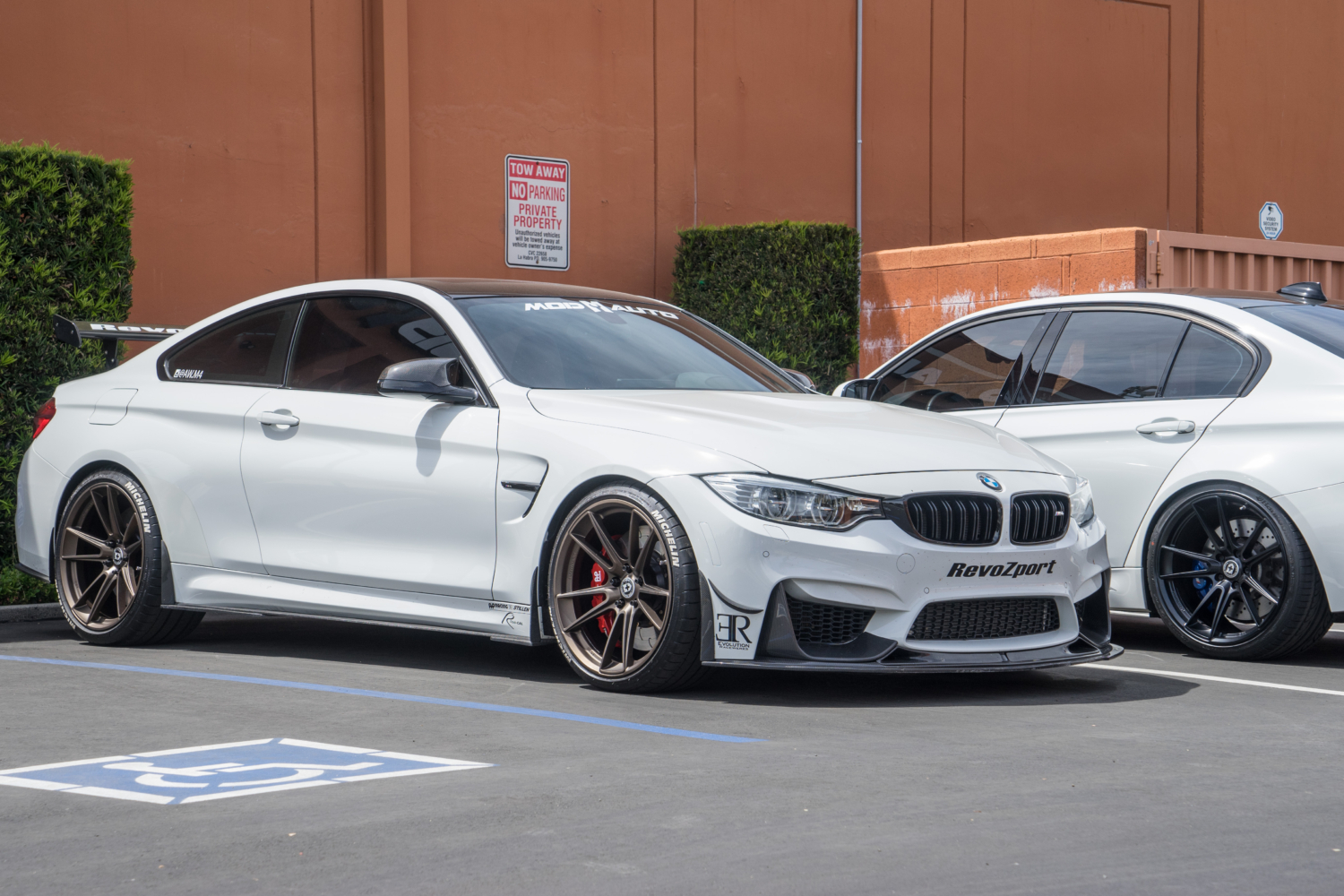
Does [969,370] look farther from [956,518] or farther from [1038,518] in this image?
[956,518]

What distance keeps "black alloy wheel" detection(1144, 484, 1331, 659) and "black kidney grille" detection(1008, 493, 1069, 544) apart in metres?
1.20

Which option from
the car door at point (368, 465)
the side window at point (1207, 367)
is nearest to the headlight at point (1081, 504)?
the side window at point (1207, 367)

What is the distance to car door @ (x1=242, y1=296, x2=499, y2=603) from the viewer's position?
6559 mm

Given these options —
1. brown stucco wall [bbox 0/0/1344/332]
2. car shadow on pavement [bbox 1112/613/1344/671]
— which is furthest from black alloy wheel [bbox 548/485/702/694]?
brown stucco wall [bbox 0/0/1344/332]

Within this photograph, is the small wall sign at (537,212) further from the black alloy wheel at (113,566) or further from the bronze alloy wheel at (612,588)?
the bronze alloy wheel at (612,588)

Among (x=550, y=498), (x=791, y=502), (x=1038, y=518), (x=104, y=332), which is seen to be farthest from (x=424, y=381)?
(x=104, y=332)

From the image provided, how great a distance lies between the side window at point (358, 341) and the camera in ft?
23.2

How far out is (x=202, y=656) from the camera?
7.36m

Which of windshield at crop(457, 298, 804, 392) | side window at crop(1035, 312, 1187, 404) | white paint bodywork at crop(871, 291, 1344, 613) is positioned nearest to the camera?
windshield at crop(457, 298, 804, 392)

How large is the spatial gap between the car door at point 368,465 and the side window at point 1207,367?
3096 mm

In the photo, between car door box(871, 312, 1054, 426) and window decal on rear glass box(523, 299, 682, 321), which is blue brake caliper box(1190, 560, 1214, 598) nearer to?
car door box(871, 312, 1054, 426)

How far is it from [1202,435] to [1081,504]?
1117 millimetres

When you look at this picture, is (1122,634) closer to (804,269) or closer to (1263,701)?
(1263,701)

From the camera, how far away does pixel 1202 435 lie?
24.2 feet
